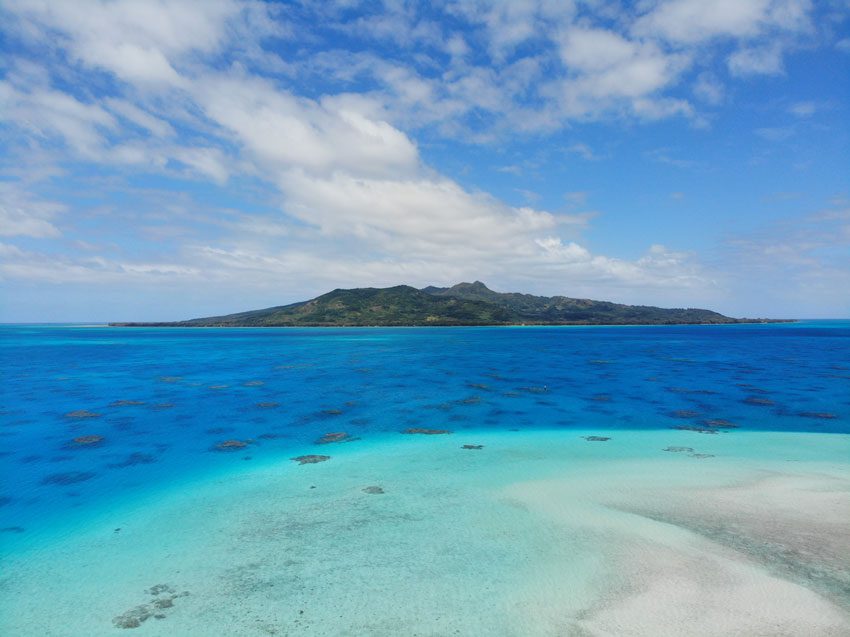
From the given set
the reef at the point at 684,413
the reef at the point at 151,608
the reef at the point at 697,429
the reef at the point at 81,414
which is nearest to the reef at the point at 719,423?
the reef at the point at 697,429

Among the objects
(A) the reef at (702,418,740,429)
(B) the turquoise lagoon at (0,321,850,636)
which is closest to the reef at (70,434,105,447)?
(B) the turquoise lagoon at (0,321,850,636)

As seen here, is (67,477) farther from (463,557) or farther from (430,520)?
(463,557)

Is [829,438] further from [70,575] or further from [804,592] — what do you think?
[70,575]

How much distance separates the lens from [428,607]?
1220 centimetres

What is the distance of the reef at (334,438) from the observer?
31719 mm

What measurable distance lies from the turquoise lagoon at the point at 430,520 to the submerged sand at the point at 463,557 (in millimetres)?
83

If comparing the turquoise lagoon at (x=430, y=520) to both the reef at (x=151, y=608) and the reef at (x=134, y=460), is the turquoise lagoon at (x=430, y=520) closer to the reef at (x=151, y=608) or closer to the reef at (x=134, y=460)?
the reef at (x=151, y=608)

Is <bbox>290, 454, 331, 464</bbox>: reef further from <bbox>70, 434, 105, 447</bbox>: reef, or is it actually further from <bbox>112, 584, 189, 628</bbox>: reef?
<bbox>70, 434, 105, 447</bbox>: reef

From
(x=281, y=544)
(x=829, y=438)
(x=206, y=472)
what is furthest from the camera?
(x=829, y=438)

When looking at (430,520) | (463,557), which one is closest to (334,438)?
(430,520)

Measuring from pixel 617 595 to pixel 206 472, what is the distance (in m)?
22.3

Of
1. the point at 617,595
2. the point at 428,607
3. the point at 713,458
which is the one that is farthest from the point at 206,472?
the point at 713,458

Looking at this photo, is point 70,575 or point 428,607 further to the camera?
point 70,575

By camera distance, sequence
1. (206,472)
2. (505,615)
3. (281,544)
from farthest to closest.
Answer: (206,472), (281,544), (505,615)
